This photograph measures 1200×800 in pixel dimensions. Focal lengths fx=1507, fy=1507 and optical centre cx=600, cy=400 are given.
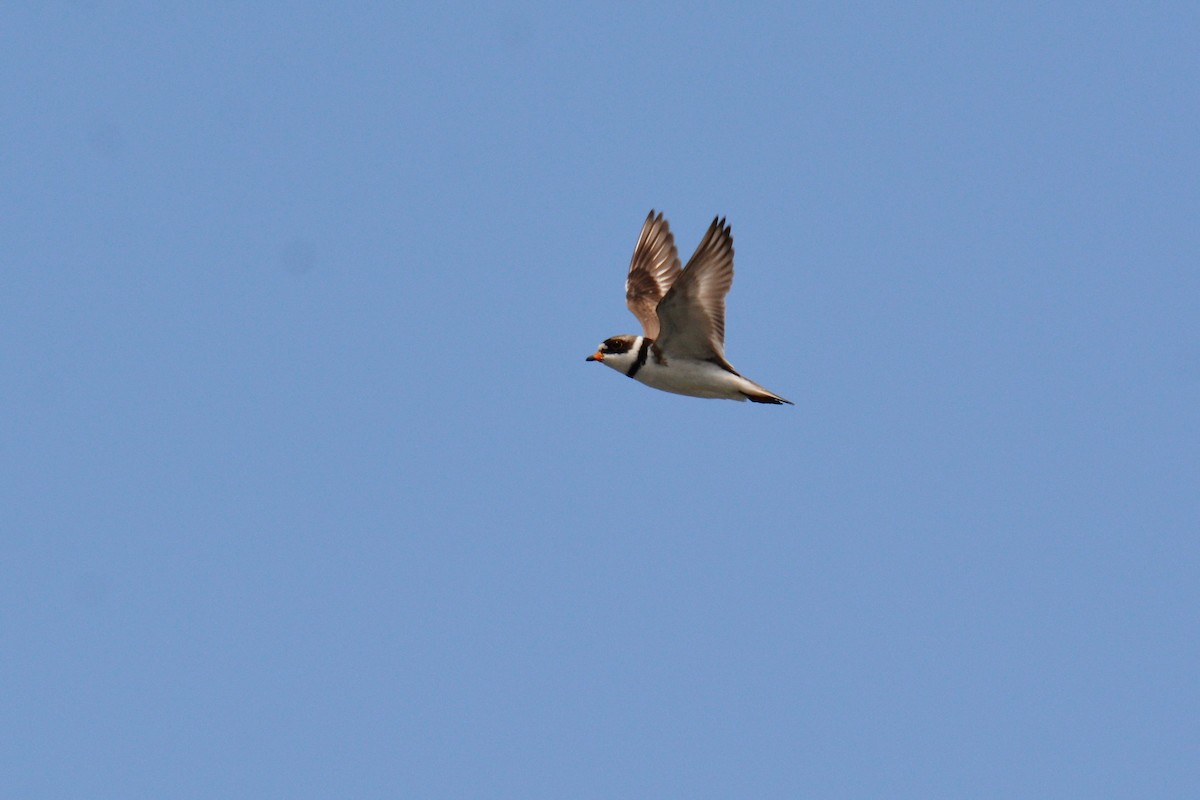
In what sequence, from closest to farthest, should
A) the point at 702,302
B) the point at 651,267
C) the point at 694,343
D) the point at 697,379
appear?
the point at 702,302
the point at 694,343
the point at 697,379
the point at 651,267

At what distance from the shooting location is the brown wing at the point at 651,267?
2703 centimetres

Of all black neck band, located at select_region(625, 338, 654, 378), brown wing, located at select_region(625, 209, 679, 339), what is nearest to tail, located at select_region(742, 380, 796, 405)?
black neck band, located at select_region(625, 338, 654, 378)

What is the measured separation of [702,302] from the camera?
2233cm

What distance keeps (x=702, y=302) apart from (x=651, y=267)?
5.51 m

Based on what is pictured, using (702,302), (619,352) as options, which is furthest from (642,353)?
(702,302)

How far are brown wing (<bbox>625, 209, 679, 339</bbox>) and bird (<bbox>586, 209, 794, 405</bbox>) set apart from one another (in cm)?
287

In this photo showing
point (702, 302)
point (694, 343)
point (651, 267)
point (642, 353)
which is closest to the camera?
point (702, 302)

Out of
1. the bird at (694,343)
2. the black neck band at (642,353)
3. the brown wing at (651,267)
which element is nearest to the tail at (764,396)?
the bird at (694,343)

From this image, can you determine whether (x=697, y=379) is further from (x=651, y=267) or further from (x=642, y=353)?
(x=651, y=267)

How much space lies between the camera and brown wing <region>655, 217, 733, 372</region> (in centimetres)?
2197

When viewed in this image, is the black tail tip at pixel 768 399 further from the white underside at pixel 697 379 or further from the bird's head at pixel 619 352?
the bird's head at pixel 619 352

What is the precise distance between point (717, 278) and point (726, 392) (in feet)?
6.59

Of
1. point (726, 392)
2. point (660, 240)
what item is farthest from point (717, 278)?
point (660, 240)

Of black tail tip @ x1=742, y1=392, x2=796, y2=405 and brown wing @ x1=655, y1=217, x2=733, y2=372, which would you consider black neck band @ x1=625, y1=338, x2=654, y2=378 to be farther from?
black tail tip @ x1=742, y1=392, x2=796, y2=405
